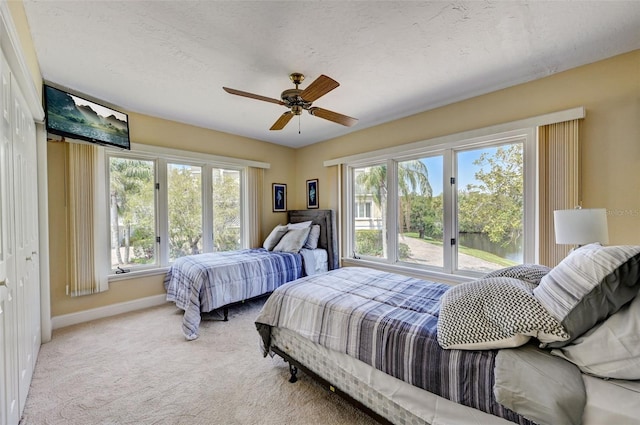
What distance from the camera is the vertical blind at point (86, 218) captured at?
2881 millimetres

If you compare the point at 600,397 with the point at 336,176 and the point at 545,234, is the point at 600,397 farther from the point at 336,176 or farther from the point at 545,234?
the point at 336,176

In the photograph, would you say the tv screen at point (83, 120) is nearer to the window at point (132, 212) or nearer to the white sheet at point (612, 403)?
the window at point (132, 212)

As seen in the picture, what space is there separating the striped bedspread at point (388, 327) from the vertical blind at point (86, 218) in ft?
7.88

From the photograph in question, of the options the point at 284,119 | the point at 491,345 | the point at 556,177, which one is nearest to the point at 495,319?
the point at 491,345

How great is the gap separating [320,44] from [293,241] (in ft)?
8.78

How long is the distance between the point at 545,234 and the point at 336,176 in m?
2.76

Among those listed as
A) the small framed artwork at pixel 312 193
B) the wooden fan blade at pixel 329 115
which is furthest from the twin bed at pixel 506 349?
the small framed artwork at pixel 312 193

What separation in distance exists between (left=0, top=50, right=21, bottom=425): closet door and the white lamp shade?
328 cm

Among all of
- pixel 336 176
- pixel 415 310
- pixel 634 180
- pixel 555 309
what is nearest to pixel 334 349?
pixel 415 310

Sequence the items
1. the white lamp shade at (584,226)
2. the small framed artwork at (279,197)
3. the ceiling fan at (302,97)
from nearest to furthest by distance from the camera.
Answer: the white lamp shade at (584,226) → the ceiling fan at (302,97) → the small framed artwork at (279,197)

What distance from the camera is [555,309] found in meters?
1.06

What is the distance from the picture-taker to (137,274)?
11.0 ft

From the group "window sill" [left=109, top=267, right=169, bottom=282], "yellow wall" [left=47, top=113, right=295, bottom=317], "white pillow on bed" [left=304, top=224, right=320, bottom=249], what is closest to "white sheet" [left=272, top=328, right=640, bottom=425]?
"white pillow on bed" [left=304, top=224, right=320, bottom=249]

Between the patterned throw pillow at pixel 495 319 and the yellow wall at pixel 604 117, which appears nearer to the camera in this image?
the patterned throw pillow at pixel 495 319
